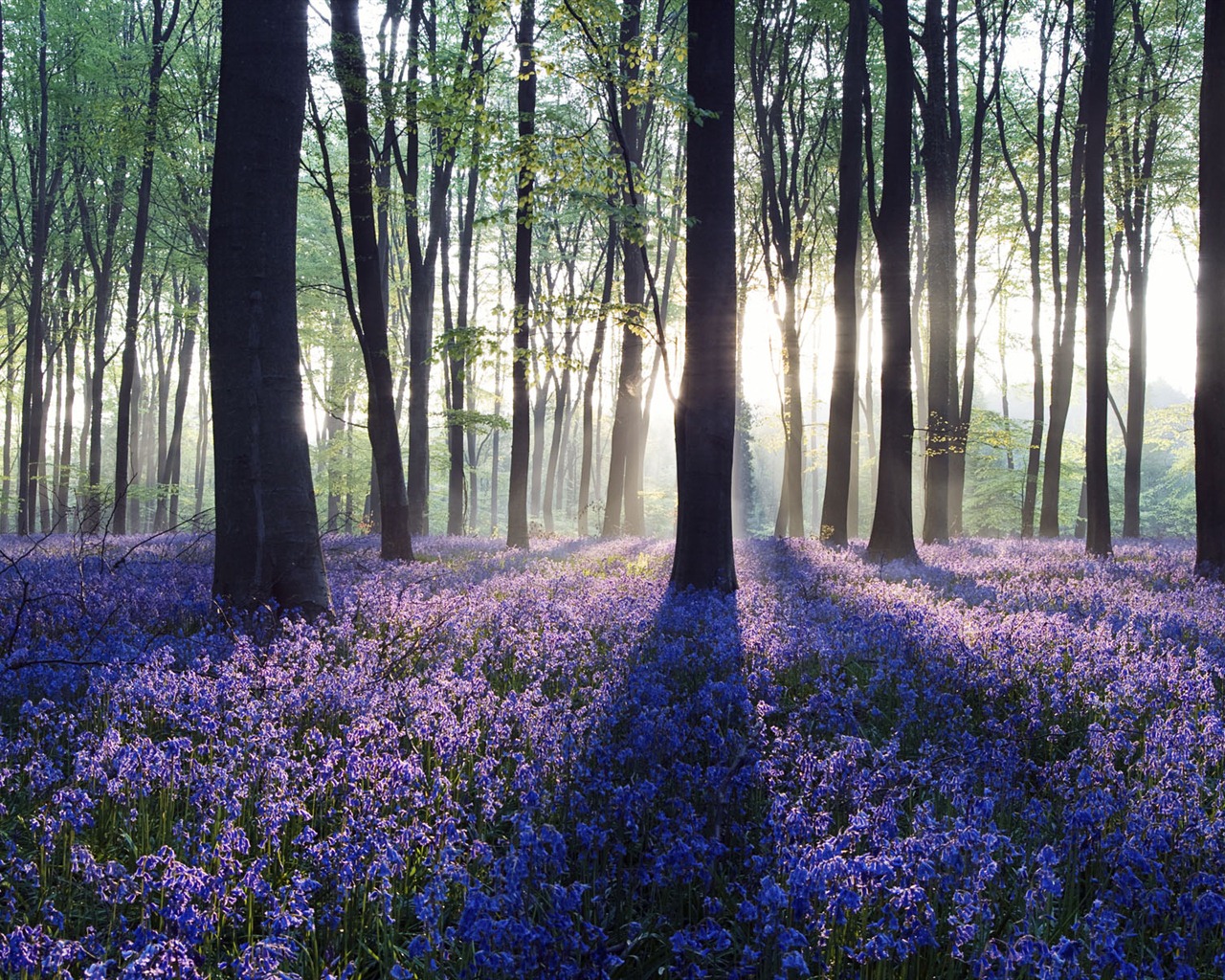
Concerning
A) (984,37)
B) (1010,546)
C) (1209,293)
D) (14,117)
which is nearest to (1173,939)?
(1209,293)

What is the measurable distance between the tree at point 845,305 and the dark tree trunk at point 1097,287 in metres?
4.11

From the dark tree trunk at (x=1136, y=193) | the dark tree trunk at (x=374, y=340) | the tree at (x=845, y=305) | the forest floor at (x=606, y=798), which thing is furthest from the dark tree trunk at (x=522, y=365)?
the dark tree trunk at (x=1136, y=193)

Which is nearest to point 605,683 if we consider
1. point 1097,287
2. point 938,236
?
point 1097,287

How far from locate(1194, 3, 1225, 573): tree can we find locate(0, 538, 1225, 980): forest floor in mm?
5261

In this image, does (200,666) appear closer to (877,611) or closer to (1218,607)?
(877,611)

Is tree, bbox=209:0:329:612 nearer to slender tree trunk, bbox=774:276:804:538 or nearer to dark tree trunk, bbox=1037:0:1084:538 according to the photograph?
slender tree trunk, bbox=774:276:804:538

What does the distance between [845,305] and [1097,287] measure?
4.65m

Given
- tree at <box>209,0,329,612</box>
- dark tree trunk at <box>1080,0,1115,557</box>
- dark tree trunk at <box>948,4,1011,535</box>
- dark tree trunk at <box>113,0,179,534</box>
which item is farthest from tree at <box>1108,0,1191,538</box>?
dark tree trunk at <box>113,0,179,534</box>

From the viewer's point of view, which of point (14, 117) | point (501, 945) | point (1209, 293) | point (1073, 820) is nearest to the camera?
point (501, 945)

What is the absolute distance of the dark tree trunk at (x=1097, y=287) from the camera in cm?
1342

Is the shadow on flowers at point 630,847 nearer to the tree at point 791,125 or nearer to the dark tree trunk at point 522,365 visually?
the dark tree trunk at point 522,365

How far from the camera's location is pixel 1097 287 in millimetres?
13938

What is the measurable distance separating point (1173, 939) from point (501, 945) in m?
1.72

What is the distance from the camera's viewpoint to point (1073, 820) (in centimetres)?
271
